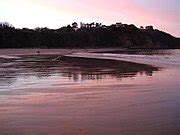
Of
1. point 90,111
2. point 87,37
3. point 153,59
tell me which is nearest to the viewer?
point 90,111

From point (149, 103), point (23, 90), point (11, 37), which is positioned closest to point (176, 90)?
point (149, 103)

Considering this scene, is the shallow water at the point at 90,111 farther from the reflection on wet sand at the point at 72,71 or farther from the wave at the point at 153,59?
the wave at the point at 153,59

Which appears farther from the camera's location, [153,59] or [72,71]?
[153,59]

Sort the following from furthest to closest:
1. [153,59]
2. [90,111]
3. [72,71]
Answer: [153,59], [72,71], [90,111]

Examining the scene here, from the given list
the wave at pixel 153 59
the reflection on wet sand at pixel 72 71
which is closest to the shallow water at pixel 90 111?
the reflection on wet sand at pixel 72 71

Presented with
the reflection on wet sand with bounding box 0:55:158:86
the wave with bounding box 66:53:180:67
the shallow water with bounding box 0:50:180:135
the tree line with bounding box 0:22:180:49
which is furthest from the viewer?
the tree line with bounding box 0:22:180:49

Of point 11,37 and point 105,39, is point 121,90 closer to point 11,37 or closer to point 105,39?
point 11,37

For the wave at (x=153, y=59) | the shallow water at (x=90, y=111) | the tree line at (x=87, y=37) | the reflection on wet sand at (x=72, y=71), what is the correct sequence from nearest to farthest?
1. the shallow water at (x=90, y=111)
2. the reflection on wet sand at (x=72, y=71)
3. the wave at (x=153, y=59)
4. the tree line at (x=87, y=37)

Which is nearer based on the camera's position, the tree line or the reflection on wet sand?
the reflection on wet sand

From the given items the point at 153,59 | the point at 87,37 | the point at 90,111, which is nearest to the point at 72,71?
the point at 90,111

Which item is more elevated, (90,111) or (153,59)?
(90,111)

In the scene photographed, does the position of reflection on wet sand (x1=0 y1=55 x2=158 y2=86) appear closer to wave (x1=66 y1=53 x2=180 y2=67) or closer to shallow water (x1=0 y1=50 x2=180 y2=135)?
A: shallow water (x1=0 y1=50 x2=180 y2=135)

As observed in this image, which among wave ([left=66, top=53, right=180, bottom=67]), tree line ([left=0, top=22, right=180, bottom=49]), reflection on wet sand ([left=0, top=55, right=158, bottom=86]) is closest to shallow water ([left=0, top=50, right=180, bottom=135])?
reflection on wet sand ([left=0, top=55, right=158, bottom=86])

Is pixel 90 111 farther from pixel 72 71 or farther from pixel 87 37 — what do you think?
pixel 87 37
